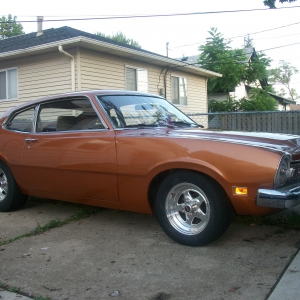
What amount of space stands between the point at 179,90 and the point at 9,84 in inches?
278

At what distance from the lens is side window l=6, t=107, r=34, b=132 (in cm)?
521

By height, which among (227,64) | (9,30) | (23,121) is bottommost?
(23,121)

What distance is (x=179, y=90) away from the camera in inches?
676

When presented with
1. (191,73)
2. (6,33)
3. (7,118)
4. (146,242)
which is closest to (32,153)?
(7,118)

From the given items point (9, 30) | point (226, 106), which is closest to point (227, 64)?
point (226, 106)

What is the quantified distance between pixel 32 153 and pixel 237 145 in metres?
2.68

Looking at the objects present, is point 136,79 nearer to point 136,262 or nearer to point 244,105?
point 244,105

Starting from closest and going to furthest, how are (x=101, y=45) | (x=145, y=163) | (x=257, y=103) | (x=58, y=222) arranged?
(x=145, y=163) < (x=58, y=222) < (x=101, y=45) < (x=257, y=103)

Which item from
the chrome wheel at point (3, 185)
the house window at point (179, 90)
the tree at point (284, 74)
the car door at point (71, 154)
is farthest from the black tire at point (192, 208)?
the tree at point (284, 74)

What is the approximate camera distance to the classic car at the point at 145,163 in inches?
134

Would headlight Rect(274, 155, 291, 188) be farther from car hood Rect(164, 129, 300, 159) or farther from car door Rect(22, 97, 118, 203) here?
car door Rect(22, 97, 118, 203)

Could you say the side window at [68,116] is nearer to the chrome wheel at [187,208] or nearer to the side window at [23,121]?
the side window at [23,121]

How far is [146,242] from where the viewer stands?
13.2 ft

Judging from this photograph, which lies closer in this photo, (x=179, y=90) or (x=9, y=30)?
(x=179, y=90)
